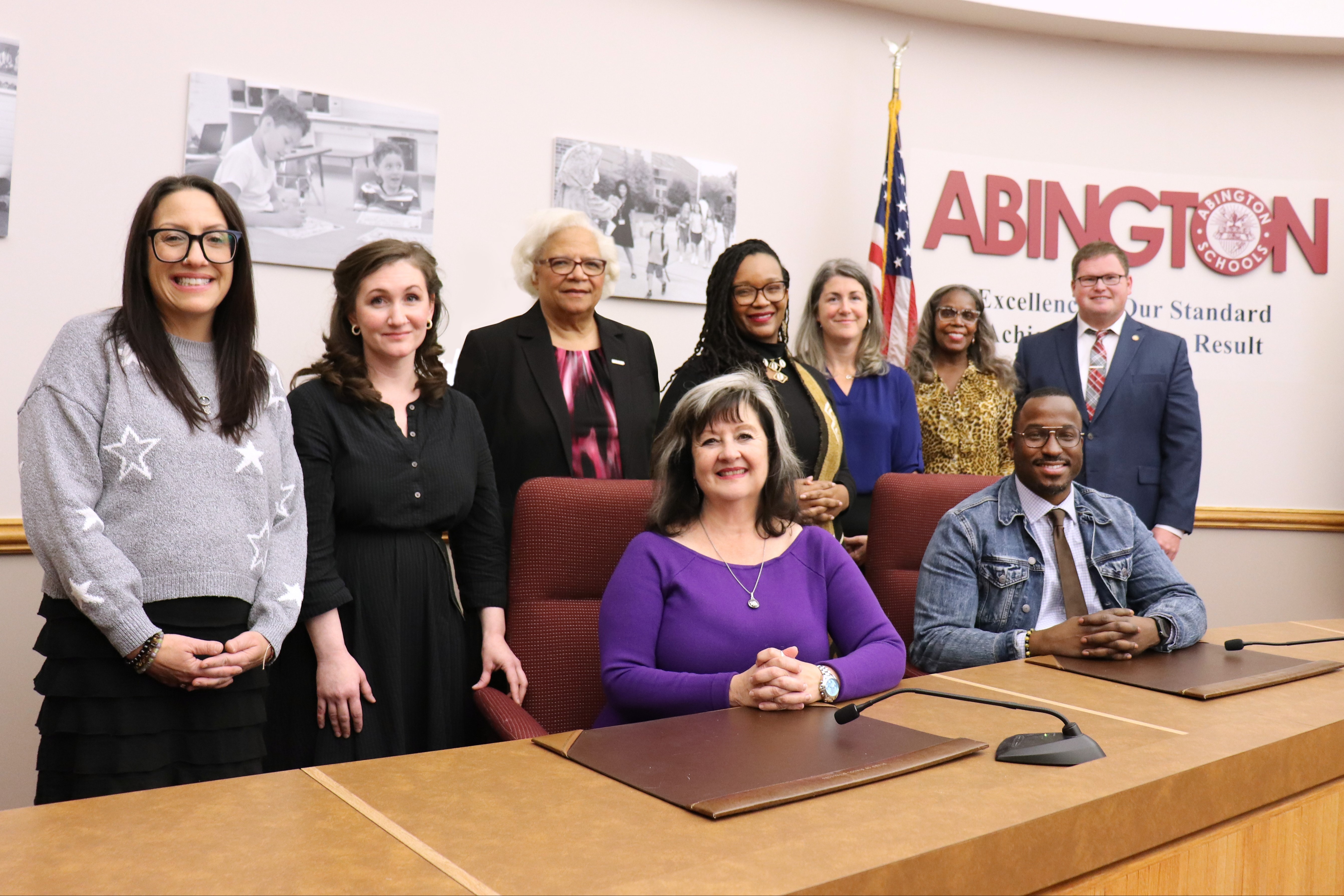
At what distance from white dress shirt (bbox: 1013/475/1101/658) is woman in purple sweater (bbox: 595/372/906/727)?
57cm

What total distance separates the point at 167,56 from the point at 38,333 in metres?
0.93

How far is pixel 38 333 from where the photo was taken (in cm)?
312

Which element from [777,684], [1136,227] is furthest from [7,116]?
[1136,227]

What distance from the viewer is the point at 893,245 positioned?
14.7ft

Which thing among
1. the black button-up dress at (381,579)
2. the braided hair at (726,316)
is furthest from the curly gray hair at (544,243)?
the black button-up dress at (381,579)

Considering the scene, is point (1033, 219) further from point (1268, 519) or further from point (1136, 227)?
point (1268, 519)

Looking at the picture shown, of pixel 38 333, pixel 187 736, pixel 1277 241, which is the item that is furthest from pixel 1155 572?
pixel 1277 241

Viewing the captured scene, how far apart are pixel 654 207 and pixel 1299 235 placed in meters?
3.26

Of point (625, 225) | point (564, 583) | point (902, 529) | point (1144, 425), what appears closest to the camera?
point (564, 583)

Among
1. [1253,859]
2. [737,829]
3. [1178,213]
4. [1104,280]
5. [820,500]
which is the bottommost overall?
[1253,859]

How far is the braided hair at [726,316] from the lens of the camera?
2957 mm

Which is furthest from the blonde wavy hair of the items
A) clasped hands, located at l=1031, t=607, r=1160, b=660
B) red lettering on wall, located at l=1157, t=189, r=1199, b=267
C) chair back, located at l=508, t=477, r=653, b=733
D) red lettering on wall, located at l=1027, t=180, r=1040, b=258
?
red lettering on wall, located at l=1157, t=189, r=1199, b=267

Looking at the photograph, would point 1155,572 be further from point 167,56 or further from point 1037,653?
point 167,56

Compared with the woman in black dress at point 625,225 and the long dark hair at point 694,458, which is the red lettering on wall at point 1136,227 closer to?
the woman in black dress at point 625,225
